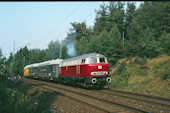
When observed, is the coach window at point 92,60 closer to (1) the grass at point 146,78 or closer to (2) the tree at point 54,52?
(1) the grass at point 146,78

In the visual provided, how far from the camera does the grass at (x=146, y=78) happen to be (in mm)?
17625

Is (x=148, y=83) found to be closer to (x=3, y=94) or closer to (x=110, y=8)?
(x=3, y=94)

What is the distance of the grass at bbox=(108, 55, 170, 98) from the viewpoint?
1762 cm

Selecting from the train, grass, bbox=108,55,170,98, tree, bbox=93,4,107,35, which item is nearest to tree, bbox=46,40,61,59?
tree, bbox=93,4,107,35

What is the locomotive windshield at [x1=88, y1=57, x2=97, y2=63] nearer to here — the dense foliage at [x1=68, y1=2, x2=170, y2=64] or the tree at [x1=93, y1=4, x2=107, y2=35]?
the dense foliage at [x1=68, y1=2, x2=170, y2=64]

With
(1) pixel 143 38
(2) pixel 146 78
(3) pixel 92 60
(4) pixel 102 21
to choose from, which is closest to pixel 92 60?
(3) pixel 92 60

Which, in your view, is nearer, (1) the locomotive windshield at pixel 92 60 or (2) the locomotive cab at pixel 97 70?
(2) the locomotive cab at pixel 97 70

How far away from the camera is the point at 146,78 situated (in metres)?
22.0

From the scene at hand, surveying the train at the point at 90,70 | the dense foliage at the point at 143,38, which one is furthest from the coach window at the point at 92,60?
the dense foliage at the point at 143,38

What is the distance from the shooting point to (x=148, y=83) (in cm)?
2033

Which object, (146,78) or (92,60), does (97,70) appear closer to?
(92,60)

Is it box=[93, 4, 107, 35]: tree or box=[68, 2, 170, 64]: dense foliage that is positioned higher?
box=[93, 4, 107, 35]: tree

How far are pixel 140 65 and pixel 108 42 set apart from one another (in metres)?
8.62

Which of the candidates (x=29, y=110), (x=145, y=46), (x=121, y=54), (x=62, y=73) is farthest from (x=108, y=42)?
(x=29, y=110)
